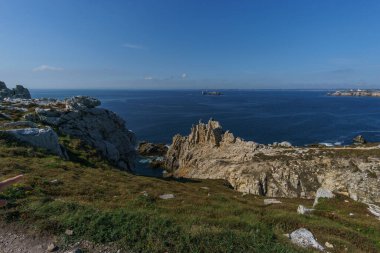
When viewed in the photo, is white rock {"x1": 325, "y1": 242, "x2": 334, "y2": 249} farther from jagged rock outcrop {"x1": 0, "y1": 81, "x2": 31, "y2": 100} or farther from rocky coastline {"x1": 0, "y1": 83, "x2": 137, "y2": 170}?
jagged rock outcrop {"x1": 0, "y1": 81, "x2": 31, "y2": 100}

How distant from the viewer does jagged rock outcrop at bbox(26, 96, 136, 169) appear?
39688mm

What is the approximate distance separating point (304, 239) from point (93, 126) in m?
43.7

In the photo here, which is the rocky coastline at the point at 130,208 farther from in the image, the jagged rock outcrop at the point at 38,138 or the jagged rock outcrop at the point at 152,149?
the jagged rock outcrop at the point at 152,149

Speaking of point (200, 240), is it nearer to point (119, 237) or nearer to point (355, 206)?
point (119, 237)

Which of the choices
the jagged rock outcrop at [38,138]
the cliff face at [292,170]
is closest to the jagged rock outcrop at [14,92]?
the cliff face at [292,170]

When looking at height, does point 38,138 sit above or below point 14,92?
below

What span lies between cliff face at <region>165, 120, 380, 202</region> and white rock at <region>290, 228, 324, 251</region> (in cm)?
3534

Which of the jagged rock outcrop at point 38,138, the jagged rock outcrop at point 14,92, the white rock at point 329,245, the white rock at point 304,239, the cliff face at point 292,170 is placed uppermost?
the jagged rock outcrop at point 14,92

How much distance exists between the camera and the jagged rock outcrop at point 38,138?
26756mm

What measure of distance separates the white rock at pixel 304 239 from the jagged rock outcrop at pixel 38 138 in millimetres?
24910

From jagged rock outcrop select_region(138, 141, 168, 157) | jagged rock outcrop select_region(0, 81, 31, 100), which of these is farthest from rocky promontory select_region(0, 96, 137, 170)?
jagged rock outcrop select_region(0, 81, 31, 100)

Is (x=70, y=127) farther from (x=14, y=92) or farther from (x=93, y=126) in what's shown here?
(x=14, y=92)

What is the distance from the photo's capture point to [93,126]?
47.8 metres

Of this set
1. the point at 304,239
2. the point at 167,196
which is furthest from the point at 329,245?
the point at 167,196
